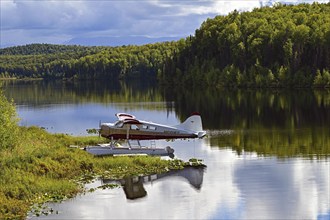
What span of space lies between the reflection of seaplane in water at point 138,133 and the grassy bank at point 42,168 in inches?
76.7

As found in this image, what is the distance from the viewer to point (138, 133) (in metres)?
34.2

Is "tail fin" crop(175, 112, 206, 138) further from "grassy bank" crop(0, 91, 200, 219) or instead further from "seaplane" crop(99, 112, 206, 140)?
"grassy bank" crop(0, 91, 200, 219)

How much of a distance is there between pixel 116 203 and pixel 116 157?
813 centimetres

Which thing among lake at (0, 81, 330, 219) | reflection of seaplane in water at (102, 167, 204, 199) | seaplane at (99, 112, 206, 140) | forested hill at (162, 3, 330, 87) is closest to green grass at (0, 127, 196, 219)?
reflection of seaplane in water at (102, 167, 204, 199)

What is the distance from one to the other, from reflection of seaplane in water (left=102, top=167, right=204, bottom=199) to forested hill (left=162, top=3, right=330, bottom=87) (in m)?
83.7

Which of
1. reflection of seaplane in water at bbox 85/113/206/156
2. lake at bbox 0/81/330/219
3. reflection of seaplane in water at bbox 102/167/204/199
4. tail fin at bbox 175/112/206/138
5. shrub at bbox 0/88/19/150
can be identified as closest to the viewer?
lake at bbox 0/81/330/219

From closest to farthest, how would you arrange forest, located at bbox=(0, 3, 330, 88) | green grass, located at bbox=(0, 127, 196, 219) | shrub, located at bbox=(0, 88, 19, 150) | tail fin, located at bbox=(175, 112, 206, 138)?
green grass, located at bbox=(0, 127, 196, 219), shrub, located at bbox=(0, 88, 19, 150), tail fin, located at bbox=(175, 112, 206, 138), forest, located at bbox=(0, 3, 330, 88)

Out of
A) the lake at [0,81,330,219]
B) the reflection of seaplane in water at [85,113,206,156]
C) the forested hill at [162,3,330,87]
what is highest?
the forested hill at [162,3,330,87]

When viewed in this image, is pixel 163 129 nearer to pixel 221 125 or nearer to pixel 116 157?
pixel 116 157

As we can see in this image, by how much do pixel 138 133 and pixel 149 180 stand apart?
7848mm

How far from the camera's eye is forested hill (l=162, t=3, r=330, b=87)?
11212 centimetres

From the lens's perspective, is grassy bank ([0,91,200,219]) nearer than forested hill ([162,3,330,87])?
Yes

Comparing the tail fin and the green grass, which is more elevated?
the tail fin

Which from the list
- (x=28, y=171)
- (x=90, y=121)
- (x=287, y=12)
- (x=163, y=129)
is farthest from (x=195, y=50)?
(x=28, y=171)
